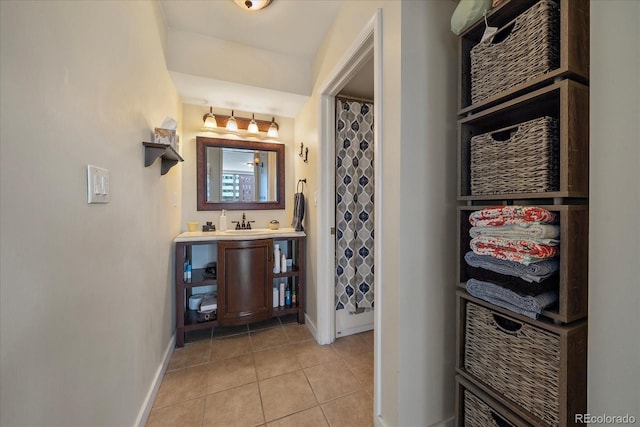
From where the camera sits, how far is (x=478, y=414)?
0.98 m

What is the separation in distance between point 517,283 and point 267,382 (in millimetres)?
1538

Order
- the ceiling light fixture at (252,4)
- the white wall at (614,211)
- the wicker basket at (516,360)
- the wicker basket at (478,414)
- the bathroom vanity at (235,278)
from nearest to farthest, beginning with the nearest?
the white wall at (614,211) < the wicker basket at (516,360) < the wicker basket at (478,414) < the ceiling light fixture at (252,4) < the bathroom vanity at (235,278)

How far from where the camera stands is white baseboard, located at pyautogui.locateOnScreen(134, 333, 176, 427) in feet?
3.97

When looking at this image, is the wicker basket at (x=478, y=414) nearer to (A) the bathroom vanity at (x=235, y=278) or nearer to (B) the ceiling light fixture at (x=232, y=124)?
(A) the bathroom vanity at (x=235, y=278)

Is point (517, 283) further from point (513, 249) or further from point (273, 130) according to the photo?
point (273, 130)

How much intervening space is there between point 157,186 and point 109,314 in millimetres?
903

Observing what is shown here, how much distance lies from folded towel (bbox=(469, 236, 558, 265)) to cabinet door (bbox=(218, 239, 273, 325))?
1676 millimetres

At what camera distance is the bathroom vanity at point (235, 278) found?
200 centimetres

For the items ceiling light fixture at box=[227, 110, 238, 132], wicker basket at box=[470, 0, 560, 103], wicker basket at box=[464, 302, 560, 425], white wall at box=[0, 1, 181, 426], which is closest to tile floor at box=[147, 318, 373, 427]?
white wall at box=[0, 1, 181, 426]

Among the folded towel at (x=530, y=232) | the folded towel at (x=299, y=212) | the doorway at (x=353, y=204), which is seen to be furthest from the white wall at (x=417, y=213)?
the folded towel at (x=299, y=212)

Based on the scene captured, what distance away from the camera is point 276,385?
1532 millimetres

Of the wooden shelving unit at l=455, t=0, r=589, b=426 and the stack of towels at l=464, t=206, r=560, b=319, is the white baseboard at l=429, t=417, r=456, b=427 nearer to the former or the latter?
the wooden shelving unit at l=455, t=0, r=589, b=426

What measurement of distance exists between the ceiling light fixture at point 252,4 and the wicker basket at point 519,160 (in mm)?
1593

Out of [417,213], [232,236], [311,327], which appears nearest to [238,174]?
[232,236]
